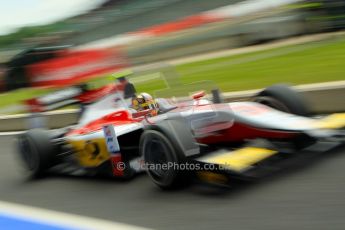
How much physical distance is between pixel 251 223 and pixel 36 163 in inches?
122

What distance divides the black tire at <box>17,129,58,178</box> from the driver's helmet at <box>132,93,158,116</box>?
1.22 metres

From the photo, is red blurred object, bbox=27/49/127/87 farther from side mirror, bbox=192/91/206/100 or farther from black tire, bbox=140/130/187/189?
black tire, bbox=140/130/187/189

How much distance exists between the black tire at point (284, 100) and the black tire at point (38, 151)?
90.0 inches

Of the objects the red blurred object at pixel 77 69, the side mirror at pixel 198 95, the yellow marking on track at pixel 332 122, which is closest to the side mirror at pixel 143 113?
the side mirror at pixel 198 95

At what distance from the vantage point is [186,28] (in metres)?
18.0

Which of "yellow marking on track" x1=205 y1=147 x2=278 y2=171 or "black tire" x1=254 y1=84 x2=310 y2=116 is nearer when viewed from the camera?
"yellow marking on track" x1=205 y1=147 x2=278 y2=171

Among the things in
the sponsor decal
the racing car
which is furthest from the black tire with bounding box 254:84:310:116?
the sponsor decal

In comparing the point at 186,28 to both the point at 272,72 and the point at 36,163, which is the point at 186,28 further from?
the point at 36,163

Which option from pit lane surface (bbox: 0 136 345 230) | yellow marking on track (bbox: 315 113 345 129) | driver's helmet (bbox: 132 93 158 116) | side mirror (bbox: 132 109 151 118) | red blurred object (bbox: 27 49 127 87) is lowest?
pit lane surface (bbox: 0 136 345 230)

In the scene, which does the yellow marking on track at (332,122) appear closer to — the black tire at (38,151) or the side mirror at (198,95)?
the side mirror at (198,95)

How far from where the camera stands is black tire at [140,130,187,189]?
4.52 meters

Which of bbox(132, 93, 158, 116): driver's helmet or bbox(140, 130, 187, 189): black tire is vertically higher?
bbox(132, 93, 158, 116): driver's helmet

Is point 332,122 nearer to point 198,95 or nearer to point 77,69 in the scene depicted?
point 198,95

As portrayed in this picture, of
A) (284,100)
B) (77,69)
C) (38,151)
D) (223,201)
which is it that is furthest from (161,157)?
(77,69)
